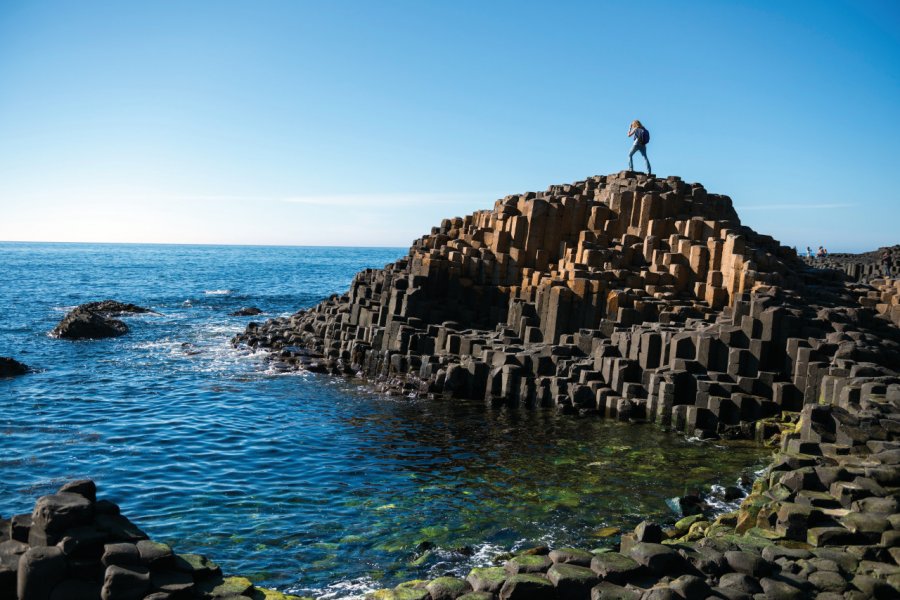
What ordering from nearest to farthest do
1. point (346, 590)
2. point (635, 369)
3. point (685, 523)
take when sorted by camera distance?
1. point (346, 590)
2. point (685, 523)
3. point (635, 369)

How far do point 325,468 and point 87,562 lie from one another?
24.4 ft

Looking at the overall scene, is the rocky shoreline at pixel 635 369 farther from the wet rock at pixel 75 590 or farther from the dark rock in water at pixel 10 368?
the dark rock in water at pixel 10 368

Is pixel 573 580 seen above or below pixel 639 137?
below

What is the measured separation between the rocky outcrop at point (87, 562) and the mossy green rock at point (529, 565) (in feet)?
9.44

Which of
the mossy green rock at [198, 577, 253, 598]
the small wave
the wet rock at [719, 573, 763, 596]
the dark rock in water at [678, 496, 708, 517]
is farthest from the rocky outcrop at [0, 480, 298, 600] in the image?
the dark rock in water at [678, 496, 708, 517]

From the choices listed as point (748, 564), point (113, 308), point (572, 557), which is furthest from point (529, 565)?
point (113, 308)

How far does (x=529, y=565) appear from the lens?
8.77 m

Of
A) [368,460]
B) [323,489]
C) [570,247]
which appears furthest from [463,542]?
[570,247]

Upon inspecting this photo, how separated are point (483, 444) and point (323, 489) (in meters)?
4.42

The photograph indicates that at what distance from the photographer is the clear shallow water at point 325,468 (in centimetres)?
1134

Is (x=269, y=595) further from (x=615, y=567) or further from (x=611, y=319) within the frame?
(x=611, y=319)

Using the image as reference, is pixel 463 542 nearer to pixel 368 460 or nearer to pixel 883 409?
pixel 368 460

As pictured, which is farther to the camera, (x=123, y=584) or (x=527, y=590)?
(x=527, y=590)

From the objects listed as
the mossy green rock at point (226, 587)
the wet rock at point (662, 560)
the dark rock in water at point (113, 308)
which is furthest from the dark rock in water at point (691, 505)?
the dark rock in water at point (113, 308)
